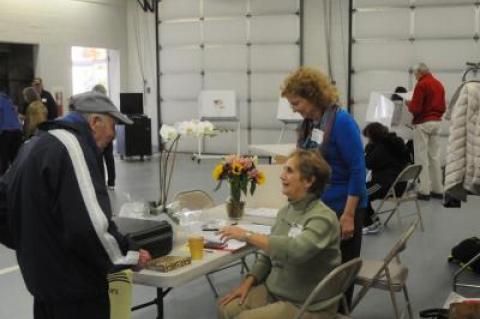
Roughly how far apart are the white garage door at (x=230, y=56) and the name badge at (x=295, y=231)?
348 inches

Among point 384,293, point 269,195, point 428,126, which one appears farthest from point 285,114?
point 269,195

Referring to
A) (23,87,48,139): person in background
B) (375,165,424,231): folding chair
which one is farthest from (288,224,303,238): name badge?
(23,87,48,139): person in background

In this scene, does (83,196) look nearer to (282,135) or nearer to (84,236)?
(84,236)

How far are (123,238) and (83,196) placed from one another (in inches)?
9.5

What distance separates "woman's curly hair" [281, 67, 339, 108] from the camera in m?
2.94

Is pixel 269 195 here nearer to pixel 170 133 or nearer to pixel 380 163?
pixel 170 133

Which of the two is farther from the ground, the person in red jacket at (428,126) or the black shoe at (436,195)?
the person in red jacket at (428,126)

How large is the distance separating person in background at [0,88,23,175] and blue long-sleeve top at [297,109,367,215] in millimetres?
6272

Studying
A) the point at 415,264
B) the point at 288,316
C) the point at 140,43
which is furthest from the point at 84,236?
the point at 140,43

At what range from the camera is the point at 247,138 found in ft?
38.3

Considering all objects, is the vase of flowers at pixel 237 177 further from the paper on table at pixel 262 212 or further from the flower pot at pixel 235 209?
the paper on table at pixel 262 212

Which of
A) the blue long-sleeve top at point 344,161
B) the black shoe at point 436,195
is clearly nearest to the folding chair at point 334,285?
the blue long-sleeve top at point 344,161

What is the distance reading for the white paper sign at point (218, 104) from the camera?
37.9ft

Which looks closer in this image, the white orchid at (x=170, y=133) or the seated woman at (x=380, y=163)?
the white orchid at (x=170, y=133)
